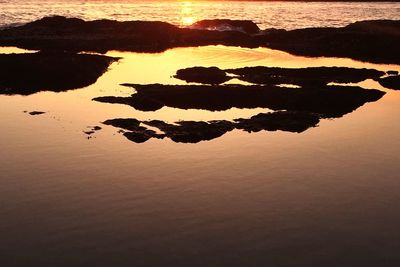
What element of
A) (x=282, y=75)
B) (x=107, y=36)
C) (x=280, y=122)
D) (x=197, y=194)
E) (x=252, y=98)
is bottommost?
(x=107, y=36)

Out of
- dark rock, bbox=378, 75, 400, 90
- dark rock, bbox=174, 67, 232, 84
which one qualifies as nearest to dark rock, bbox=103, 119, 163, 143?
dark rock, bbox=174, 67, 232, 84

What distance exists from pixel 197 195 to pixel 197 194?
8 cm

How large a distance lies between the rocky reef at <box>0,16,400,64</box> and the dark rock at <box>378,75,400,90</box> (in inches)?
457

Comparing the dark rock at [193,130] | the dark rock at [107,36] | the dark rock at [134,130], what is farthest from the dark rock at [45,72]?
the dark rock at [107,36]

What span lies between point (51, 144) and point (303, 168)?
36.9 feet

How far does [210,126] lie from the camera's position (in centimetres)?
2439

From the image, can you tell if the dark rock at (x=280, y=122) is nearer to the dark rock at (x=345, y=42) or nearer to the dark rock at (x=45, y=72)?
the dark rock at (x=45, y=72)

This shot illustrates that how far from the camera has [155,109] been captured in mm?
28266

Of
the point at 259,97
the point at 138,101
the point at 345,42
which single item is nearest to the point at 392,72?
the point at 259,97

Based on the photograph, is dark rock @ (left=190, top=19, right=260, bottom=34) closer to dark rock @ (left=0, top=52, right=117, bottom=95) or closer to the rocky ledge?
dark rock @ (left=0, top=52, right=117, bottom=95)

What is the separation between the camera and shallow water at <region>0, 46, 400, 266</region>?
13.2 meters

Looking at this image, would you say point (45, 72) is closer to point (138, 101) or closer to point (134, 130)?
point (138, 101)

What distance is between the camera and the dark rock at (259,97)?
95.9 feet

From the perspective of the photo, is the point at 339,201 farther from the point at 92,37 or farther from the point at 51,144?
the point at 92,37
